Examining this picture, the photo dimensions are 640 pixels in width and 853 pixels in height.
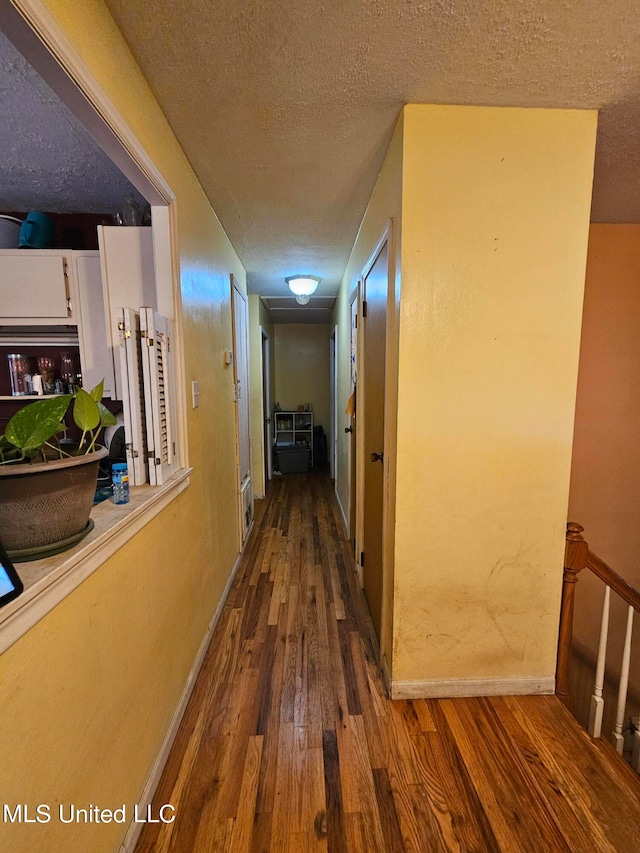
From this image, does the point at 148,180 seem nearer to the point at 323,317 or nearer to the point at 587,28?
the point at 587,28

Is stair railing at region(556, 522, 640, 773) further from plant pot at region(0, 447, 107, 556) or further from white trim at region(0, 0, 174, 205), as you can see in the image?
white trim at region(0, 0, 174, 205)

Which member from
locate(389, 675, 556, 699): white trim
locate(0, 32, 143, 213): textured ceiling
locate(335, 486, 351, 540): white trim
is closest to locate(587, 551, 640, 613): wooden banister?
locate(389, 675, 556, 699): white trim

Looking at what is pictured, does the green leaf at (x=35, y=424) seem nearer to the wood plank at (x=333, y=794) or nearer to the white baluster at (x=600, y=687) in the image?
the wood plank at (x=333, y=794)

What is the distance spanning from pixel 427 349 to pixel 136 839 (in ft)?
6.07

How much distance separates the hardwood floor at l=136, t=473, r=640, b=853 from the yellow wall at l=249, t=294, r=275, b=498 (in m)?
2.38

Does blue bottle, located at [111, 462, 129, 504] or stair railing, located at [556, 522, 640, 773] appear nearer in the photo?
blue bottle, located at [111, 462, 129, 504]

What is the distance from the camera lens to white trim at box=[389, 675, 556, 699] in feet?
4.86

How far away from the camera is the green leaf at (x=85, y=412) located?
0.85 m

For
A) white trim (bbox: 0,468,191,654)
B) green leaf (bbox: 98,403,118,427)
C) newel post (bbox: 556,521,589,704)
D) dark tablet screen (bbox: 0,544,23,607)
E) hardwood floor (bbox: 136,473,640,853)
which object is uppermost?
green leaf (bbox: 98,403,118,427)

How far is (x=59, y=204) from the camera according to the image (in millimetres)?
1875

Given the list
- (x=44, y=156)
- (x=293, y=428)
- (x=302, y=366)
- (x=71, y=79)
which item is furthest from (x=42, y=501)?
(x=302, y=366)

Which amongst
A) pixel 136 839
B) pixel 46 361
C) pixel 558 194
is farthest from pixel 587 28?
pixel 136 839

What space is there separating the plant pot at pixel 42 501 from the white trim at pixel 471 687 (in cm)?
146

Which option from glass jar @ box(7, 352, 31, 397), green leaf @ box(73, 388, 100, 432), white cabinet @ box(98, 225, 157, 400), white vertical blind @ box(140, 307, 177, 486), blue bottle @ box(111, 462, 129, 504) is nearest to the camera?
green leaf @ box(73, 388, 100, 432)
